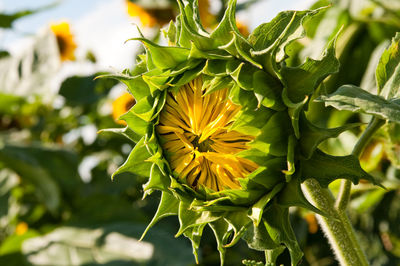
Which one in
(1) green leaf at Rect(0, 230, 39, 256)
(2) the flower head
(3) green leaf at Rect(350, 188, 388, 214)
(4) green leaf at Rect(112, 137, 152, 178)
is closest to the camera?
(4) green leaf at Rect(112, 137, 152, 178)

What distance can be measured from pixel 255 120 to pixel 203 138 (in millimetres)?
90

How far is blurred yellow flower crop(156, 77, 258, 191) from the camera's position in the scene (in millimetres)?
970

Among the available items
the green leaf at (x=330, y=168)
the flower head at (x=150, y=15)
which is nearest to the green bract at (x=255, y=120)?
the green leaf at (x=330, y=168)

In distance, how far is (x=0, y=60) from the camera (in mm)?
2953

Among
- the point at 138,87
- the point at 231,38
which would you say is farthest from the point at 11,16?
the point at 231,38

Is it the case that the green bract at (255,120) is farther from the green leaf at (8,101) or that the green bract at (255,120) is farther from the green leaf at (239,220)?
the green leaf at (8,101)

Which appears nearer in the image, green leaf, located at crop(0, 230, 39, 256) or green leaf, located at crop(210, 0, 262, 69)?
green leaf, located at crop(210, 0, 262, 69)

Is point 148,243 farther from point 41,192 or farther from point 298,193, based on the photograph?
point 298,193

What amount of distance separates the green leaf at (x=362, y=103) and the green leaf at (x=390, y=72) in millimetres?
115

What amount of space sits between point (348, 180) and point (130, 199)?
6.32ft

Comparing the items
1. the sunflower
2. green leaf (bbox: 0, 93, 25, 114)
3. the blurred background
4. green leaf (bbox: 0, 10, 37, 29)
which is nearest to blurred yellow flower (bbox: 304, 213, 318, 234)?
the blurred background

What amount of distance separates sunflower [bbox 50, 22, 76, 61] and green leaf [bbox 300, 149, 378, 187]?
288 centimetres

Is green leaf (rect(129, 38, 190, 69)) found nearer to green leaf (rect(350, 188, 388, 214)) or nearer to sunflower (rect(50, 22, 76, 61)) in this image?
green leaf (rect(350, 188, 388, 214))

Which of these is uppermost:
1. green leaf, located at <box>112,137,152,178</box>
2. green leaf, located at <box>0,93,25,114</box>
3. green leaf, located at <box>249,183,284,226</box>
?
green leaf, located at <box>249,183,284,226</box>
